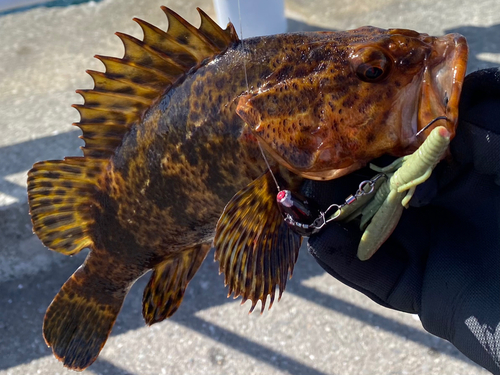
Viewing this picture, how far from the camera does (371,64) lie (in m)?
1.25

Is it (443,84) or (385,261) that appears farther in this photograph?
(385,261)

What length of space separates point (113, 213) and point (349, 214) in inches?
32.4

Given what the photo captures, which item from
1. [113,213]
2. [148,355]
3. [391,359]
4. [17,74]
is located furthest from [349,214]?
[17,74]

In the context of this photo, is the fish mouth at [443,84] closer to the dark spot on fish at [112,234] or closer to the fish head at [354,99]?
the fish head at [354,99]

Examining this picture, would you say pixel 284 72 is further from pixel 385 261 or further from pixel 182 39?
pixel 385 261

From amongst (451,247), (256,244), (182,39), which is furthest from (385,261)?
(182,39)

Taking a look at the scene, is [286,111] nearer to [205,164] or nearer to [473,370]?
[205,164]

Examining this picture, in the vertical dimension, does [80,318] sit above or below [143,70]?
below

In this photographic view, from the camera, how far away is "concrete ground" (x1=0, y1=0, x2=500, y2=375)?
2613mm

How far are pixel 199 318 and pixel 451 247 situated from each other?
68.2 inches

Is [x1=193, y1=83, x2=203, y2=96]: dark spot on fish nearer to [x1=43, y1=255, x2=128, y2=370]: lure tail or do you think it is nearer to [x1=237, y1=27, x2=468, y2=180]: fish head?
[x1=237, y1=27, x2=468, y2=180]: fish head

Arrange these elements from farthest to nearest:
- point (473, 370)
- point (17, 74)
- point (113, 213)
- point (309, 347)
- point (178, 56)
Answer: point (17, 74)
point (309, 347)
point (473, 370)
point (113, 213)
point (178, 56)

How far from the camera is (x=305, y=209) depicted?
1.34 meters

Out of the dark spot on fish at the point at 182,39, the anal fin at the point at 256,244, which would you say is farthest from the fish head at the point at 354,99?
the dark spot on fish at the point at 182,39
